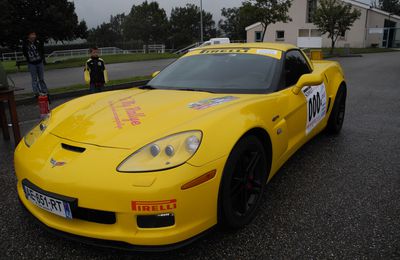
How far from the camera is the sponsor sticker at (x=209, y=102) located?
2.65 meters

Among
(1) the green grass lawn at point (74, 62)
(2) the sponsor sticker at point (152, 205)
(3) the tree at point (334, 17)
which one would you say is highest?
(3) the tree at point (334, 17)

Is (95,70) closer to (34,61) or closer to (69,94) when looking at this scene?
(69,94)

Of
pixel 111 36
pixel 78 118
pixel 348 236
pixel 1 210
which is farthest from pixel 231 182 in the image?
pixel 111 36

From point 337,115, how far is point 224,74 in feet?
6.85

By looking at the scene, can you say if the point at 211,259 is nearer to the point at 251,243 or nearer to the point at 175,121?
the point at 251,243

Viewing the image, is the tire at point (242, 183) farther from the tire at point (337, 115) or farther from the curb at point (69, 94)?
the curb at point (69, 94)

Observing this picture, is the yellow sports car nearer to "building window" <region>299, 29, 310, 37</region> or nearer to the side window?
the side window

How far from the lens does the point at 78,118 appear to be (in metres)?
2.79

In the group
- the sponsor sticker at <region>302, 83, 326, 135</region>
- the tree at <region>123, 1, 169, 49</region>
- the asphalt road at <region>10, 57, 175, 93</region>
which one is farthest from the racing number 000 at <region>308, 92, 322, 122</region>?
the tree at <region>123, 1, 169, 49</region>

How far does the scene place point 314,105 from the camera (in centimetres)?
383

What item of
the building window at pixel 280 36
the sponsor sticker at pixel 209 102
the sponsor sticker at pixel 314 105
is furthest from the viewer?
the building window at pixel 280 36

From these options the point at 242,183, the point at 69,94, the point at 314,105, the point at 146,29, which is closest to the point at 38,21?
the point at 69,94

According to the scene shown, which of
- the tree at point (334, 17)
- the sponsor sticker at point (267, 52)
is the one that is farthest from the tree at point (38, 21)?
the sponsor sticker at point (267, 52)

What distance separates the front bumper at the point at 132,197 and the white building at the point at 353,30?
135 feet
